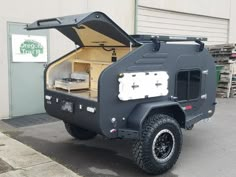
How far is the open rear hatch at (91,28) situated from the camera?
4.14 m

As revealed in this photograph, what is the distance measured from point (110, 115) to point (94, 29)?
49.3 inches

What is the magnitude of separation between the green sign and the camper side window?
4287 mm

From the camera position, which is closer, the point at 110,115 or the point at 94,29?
the point at 110,115

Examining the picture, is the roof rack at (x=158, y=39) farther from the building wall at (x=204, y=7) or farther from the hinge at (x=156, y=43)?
the building wall at (x=204, y=7)

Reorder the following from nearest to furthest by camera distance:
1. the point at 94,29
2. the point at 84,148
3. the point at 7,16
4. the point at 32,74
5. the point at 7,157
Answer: the point at 94,29
the point at 7,157
the point at 84,148
the point at 7,16
the point at 32,74

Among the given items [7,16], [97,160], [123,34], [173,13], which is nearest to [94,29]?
[123,34]

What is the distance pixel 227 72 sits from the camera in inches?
473

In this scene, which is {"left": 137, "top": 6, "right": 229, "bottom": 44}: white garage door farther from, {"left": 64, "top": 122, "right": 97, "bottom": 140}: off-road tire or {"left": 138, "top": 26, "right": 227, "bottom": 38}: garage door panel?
{"left": 64, "top": 122, "right": 97, "bottom": 140}: off-road tire

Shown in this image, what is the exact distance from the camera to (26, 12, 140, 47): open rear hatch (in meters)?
4.14

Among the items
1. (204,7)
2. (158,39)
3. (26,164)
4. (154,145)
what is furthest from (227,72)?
(26,164)

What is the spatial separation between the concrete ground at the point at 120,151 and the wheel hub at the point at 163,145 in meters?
0.26

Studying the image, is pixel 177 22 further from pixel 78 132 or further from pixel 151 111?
pixel 151 111

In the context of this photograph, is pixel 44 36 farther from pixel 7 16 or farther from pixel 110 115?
pixel 110 115

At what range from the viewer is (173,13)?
12438mm
